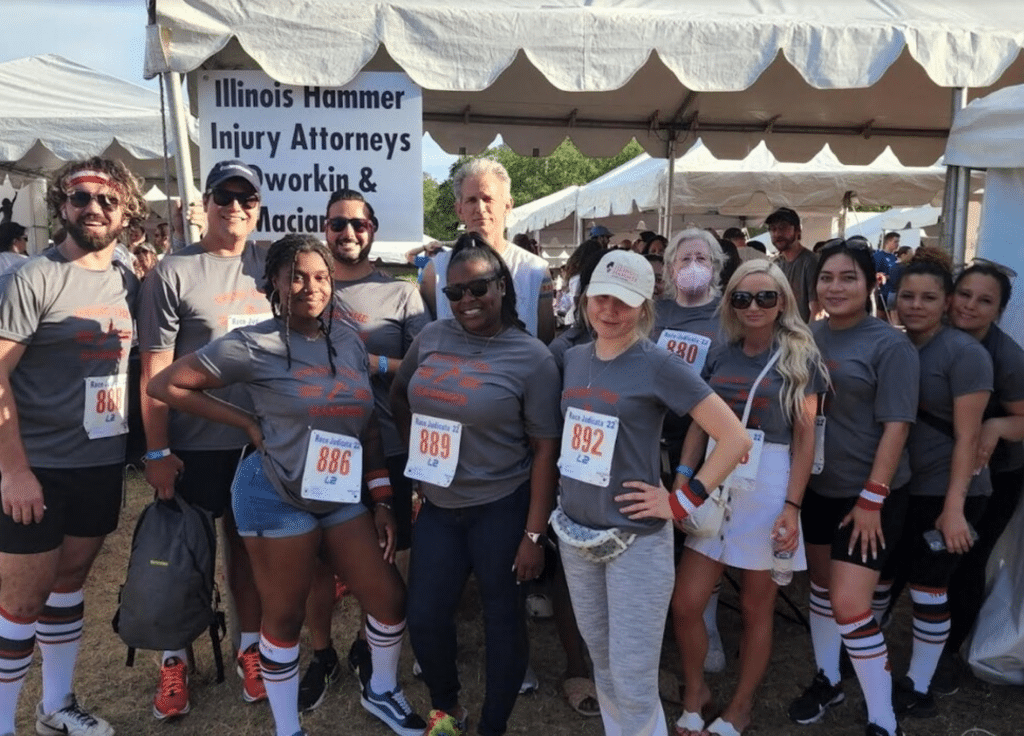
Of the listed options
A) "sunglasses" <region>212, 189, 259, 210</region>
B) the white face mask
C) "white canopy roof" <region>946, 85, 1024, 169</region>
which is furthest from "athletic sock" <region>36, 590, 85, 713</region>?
"white canopy roof" <region>946, 85, 1024, 169</region>

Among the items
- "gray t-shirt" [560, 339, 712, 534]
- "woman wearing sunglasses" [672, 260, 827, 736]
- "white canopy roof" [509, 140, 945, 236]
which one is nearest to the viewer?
"gray t-shirt" [560, 339, 712, 534]

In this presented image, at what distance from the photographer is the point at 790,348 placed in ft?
8.94

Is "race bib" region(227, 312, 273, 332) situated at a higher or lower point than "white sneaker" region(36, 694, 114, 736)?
higher

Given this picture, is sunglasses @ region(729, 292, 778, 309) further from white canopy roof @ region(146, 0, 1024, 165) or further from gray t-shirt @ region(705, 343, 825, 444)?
white canopy roof @ region(146, 0, 1024, 165)

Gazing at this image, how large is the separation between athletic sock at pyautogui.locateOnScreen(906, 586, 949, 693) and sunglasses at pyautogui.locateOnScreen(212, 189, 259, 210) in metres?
3.10

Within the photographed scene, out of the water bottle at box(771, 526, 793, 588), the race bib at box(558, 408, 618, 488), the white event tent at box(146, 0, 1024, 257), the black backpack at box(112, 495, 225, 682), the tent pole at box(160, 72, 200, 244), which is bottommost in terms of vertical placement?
the black backpack at box(112, 495, 225, 682)

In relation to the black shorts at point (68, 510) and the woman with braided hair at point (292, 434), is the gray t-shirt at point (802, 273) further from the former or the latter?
the black shorts at point (68, 510)

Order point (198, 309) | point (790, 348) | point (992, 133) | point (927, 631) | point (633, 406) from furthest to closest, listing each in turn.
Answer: point (992, 133) → point (927, 631) → point (198, 309) → point (790, 348) → point (633, 406)

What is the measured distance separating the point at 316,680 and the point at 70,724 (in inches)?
36.3

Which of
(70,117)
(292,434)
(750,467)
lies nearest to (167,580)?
(292,434)

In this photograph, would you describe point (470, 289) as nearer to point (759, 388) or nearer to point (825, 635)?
point (759, 388)

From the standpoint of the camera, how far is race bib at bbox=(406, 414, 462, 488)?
2.68 m

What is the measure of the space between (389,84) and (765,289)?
2.11 metres

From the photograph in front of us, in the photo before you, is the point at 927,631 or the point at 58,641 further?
the point at 927,631
